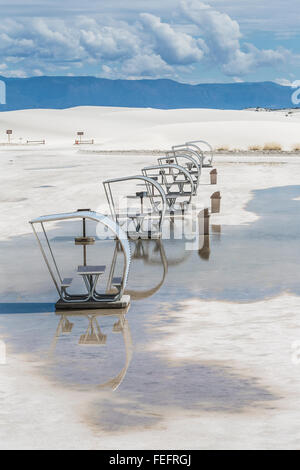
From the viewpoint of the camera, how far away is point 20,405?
6.15 m

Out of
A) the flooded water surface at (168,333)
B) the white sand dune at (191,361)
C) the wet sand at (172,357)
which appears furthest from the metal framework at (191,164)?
the flooded water surface at (168,333)

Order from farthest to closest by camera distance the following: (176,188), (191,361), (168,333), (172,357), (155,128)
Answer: (155,128) < (176,188) < (168,333) < (172,357) < (191,361)

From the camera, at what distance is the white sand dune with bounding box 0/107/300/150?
55.0 m

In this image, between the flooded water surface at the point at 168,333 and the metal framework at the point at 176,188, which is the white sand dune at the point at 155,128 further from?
the flooded water surface at the point at 168,333

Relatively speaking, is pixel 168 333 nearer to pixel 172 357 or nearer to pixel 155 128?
pixel 172 357

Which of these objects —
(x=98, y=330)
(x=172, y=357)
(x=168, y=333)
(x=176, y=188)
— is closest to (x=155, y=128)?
(x=176, y=188)

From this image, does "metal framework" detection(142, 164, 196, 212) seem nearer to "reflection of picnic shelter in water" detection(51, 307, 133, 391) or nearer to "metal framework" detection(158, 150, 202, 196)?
"metal framework" detection(158, 150, 202, 196)

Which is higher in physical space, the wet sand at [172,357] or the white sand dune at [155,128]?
the white sand dune at [155,128]

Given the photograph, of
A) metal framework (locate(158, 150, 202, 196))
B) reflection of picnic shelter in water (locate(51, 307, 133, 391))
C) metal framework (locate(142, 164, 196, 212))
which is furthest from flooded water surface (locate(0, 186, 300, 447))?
metal framework (locate(158, 150, 202, 196))

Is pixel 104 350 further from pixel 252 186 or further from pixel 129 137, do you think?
pixel 129 137

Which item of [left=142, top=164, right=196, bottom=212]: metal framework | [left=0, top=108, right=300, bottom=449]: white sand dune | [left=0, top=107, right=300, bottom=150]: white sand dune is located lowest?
[left=0, top=108, right=300, bottom=449]: white sand dune

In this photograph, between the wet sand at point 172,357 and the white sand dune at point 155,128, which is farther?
the white sand dune at point 155,128

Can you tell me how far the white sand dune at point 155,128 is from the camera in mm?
55000

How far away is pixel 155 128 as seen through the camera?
65.4m
